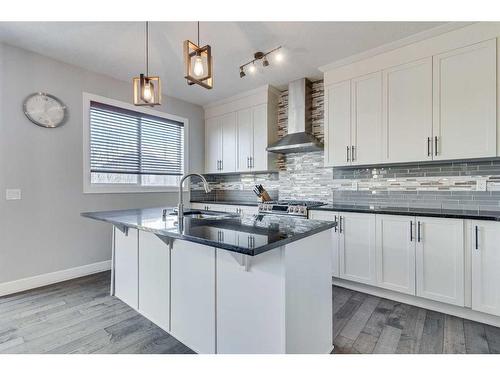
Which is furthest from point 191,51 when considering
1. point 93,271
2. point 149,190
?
point 93,271

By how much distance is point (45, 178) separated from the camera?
2.96 m

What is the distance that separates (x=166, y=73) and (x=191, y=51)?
2.08 m

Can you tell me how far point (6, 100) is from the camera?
2705 mm

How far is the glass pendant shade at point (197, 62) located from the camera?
5.09 ft

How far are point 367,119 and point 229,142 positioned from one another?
2.26 meters

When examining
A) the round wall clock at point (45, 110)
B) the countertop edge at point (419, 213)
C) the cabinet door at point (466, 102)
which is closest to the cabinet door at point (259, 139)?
the countertop edge at point (419, 213)

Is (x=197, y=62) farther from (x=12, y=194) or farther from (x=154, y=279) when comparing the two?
(x=12, y=194)

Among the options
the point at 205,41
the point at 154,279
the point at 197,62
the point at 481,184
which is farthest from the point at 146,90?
the point at 481,184

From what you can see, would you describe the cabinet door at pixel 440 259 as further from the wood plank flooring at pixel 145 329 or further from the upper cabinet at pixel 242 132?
the upper cabinet at pixel 242 132

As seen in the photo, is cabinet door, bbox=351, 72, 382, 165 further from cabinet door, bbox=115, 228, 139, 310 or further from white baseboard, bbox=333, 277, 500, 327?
cabinet door, bbox=115, 228, 139, 310

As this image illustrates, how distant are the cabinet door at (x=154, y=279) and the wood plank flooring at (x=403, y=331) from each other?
50.9 inches

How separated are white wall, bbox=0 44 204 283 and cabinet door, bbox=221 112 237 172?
1.70 metres
